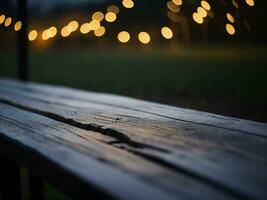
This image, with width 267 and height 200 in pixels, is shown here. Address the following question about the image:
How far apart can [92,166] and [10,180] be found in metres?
1.07

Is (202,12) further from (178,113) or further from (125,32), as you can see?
(178,113)

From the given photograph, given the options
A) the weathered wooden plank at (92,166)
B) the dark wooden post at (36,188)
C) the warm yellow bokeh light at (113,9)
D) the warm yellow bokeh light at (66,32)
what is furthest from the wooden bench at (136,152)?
the warm yellow bokeh light at (113,9)

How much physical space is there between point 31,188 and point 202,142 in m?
1.54

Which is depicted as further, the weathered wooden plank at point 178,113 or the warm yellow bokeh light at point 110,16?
the warm yellow bokeh light at point 110,16

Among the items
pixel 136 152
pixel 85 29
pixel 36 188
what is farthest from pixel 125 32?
pixel 136 152

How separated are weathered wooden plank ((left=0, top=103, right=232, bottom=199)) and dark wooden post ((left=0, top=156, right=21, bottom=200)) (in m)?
0.36

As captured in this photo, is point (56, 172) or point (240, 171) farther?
point (56, 172)

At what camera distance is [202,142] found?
1.28m

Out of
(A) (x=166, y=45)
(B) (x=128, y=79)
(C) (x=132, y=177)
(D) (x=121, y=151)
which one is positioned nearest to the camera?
(C) (x=132, y=177)

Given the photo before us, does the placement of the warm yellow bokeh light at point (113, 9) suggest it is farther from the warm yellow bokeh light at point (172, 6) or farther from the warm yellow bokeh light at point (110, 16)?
the warm yellow bokeh light at point (172, 6)

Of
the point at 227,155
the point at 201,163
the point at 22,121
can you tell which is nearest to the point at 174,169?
the point at 201,163

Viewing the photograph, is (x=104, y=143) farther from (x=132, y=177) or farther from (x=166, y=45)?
(x=166, y=45)

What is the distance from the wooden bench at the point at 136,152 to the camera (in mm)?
896

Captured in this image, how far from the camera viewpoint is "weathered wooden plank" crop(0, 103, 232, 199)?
2.83 feet
